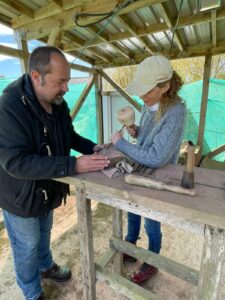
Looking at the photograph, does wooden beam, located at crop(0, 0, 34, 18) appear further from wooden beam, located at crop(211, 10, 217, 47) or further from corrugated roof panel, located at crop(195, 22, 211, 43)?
corrugated roof panel, located at crop(195, 22, 211, 43)

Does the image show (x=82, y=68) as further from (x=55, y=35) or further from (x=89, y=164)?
(x=89, y=164)

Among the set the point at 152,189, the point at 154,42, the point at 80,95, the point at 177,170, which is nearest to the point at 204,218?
the point at 152,189

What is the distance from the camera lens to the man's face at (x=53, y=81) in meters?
1.22

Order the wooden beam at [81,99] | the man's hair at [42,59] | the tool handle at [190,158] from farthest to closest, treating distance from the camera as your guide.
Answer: the wooden beam at [81,99], the man's hair at [42,59], the tool handle at [190,158]

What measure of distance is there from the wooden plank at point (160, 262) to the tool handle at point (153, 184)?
93 centimetres

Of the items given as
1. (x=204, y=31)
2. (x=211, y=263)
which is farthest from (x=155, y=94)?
(x=204, y=31)

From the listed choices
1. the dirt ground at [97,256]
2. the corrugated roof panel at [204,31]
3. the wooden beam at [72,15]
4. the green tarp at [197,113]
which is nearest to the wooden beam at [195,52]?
the corrugated roof panel at [204,31]

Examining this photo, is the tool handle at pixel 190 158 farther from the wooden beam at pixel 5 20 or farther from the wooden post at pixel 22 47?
the wooden beam at pixel 5 20

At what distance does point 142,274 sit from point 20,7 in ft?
9.49

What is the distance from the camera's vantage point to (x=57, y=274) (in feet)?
6.33

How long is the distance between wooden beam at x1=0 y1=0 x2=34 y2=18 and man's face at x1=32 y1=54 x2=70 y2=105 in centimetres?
155

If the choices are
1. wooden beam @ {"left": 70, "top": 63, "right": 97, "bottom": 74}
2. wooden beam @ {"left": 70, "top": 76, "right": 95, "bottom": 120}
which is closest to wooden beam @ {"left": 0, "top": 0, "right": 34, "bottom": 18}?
wooden beam @ {"left": 70, "top": 63, "right": 97, "bottom": 74}

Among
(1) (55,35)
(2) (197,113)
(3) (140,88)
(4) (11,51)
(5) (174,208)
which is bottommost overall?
(5) (174,208)

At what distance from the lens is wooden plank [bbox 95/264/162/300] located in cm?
134
